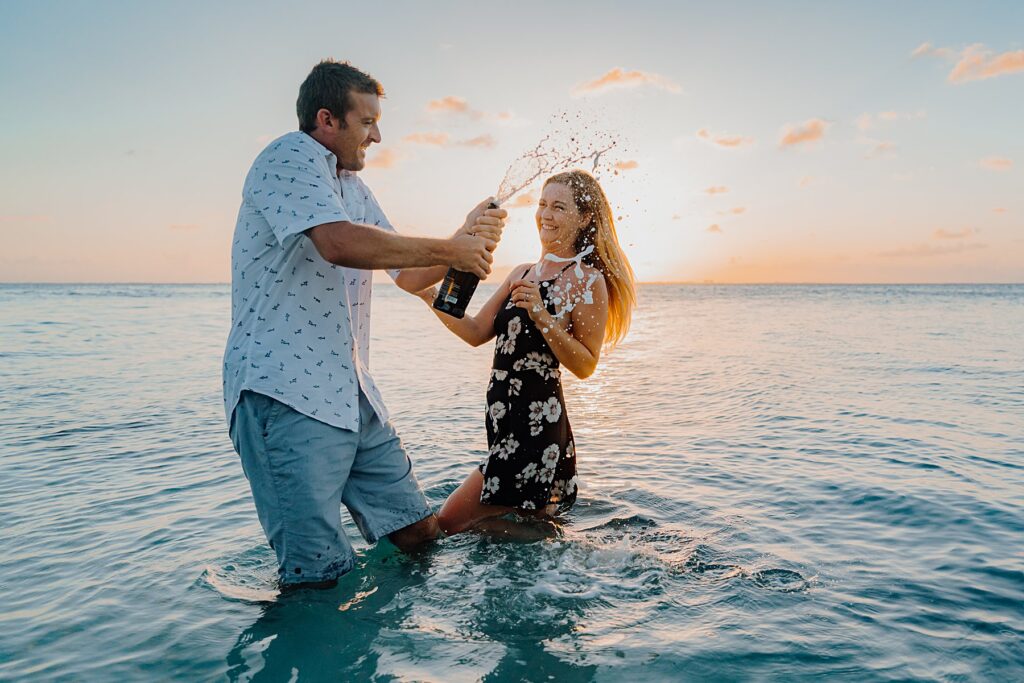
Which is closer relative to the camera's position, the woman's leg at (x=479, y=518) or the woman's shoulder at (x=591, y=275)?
the woman's shoulder at (x=591, y=275)

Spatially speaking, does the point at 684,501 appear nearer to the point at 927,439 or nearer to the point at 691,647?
the point at 691,647

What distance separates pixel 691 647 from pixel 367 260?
2.52m

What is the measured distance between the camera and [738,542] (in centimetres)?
502

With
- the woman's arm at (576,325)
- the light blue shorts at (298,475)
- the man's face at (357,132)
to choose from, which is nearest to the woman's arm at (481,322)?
the woman's arm at (576,325)

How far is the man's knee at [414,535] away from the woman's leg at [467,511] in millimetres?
302

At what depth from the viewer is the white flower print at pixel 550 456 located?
4691mm

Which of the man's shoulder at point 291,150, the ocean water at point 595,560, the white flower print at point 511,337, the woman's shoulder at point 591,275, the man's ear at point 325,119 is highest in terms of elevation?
the man's ear at point 325,119

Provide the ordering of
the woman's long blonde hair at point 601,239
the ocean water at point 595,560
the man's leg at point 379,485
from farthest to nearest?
the woman's long blonde hair at point 601,239
the man's leg at point 379,485
the ocean water at point 595,560

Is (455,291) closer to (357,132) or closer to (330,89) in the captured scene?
(357,132)

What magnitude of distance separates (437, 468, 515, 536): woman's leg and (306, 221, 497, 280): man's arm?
2.07 metres

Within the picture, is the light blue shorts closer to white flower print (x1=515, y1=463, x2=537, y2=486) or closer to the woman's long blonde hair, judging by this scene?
white flower print (x1=515, y1=463, x2=537, y2=486)

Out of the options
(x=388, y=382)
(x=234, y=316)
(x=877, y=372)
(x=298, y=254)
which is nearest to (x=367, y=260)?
(x=298, y=254)

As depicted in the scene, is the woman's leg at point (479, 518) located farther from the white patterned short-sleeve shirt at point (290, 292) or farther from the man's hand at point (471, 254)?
the man's hand at point (471, 254)

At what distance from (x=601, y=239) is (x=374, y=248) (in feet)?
6.50
